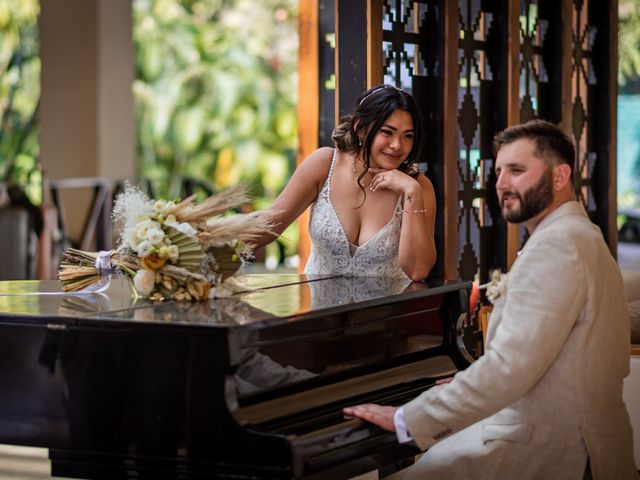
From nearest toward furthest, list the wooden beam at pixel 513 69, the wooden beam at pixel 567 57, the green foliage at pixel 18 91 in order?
the wooden beam at pixel 513 69, the wooden beam at pixel 567 57, the green foliage at pixel 18 91

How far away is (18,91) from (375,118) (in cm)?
760

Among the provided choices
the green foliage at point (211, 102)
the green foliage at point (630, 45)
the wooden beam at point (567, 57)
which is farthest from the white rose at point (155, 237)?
the green foliage at point (211, 102)

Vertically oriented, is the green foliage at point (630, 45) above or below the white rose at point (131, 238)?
above

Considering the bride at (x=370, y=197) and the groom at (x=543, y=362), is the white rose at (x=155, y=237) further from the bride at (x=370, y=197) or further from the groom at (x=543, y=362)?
the bride at (x=370, y=197)

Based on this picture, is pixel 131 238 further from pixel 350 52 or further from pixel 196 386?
pixel 350 52

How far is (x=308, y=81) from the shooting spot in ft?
17.1

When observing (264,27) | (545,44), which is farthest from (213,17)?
(545,44)

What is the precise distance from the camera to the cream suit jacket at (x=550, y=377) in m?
2.88

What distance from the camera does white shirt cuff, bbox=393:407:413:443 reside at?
120 inches

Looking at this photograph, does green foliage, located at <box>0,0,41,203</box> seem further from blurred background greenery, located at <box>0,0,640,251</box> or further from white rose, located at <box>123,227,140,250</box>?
white rose, located at <box>123,227,140,250</box>

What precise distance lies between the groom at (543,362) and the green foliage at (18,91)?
28.4 feet

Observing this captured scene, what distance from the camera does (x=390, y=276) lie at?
14.7ft

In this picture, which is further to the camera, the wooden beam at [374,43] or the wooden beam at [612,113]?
the wooden beam at [612,113]

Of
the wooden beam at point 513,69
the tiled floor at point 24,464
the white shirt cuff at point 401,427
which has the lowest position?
the tiled floor at point 24,464
